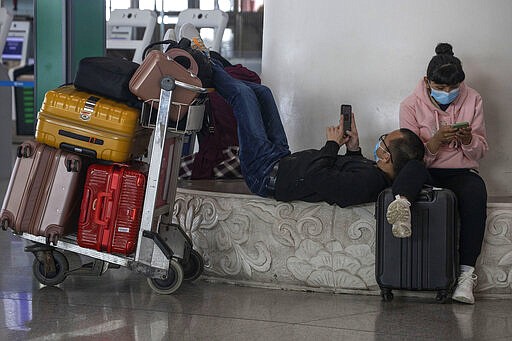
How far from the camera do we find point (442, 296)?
428 cm

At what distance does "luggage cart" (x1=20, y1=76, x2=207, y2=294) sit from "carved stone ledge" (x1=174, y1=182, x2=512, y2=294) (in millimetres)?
169

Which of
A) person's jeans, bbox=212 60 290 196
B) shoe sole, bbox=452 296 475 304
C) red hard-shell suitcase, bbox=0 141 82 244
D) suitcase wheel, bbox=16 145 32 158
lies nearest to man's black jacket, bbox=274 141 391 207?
person's jeans, bbox=212 60 290 196

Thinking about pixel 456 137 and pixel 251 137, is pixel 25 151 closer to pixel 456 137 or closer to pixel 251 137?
pixel 251 137

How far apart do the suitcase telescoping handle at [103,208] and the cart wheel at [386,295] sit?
3.97 ft

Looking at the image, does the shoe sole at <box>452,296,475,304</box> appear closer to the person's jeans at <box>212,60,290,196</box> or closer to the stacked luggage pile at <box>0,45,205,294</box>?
the person's jeans at <box>212,60,290,196</box>

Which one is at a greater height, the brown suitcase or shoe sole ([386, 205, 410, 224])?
the brown suitcase

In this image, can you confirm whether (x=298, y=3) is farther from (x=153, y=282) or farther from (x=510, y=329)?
(x=510, y=329)

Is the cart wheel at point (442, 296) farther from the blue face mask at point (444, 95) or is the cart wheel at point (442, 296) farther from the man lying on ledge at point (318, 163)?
the blue face mask at point (444, 95)

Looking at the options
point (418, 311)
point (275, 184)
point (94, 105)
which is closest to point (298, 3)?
point (275, 184)

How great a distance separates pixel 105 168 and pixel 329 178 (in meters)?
0.95

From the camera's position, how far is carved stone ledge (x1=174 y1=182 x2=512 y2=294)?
4.41 meters

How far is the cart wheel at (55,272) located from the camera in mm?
4438

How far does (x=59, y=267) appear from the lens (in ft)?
Answer: 14.6

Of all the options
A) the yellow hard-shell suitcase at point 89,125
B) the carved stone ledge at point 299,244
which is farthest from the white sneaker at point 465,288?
the yellow hard-shell suitcase at point 89,125
